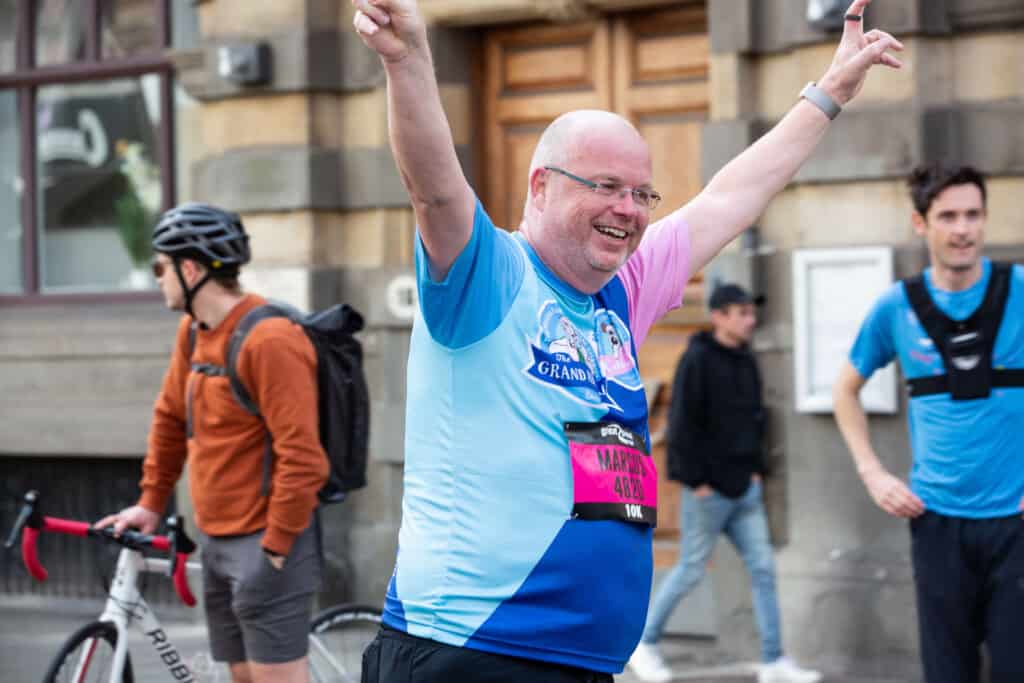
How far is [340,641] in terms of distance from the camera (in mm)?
6020

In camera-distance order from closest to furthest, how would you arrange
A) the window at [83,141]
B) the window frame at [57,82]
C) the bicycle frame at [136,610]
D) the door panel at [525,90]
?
1. the bicycle frame at [136,610]
2. the door panel at [525,90]
3. the window frame at [57,82]
4. the window at [83,141]

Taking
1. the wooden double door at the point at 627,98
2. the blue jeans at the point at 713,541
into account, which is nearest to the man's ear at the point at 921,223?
the blue jeans at the point at 713,541

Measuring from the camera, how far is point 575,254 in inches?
119

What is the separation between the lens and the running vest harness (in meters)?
5.04

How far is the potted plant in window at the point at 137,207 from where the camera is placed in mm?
10531

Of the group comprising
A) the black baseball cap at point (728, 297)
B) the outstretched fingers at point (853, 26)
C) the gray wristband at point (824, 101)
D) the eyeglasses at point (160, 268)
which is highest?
the outstretched fingers at point (853, 26)

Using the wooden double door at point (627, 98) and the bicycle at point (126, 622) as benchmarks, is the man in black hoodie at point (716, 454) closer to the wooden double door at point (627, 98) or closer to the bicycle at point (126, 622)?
the wooden double door at point (627, 98)

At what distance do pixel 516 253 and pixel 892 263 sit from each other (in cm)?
487

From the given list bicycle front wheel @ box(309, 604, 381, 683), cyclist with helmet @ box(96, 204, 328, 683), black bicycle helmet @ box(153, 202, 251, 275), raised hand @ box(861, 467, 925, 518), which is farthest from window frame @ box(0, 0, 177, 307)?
raised hand @ box(861, 467, 925, 518)

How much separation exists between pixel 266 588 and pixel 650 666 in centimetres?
290

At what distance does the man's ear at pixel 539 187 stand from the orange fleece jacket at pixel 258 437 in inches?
84.1

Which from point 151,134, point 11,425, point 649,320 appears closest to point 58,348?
point 11,425

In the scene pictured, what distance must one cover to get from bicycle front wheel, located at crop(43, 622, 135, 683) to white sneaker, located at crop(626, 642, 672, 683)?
272 centimetres

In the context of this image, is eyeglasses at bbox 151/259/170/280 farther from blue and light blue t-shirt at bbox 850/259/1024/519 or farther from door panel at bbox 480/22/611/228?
door panel at bbox 480/22/611/228
